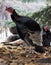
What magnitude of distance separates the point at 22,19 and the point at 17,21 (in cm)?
6

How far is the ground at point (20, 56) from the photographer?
167 cm

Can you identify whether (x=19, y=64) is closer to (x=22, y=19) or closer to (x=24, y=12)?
(x=22, y=19)

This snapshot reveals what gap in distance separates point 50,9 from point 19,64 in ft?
4.31

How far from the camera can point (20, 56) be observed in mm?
1919

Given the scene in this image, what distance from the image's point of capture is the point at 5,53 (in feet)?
6.61

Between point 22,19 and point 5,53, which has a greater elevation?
point 22,19

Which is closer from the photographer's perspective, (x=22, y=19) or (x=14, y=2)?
(x=22, y=19)

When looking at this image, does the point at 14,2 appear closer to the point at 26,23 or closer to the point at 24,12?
Answer: the point at 24,12

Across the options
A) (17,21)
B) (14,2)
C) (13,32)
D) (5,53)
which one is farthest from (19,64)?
(14,2)

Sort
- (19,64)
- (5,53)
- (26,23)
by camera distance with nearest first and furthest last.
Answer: (19,64) → (5,53) → (26,23)

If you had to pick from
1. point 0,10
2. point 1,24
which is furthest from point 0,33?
point 0,10

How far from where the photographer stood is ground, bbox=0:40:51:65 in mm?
1668

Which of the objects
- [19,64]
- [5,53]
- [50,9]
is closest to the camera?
[19,64]

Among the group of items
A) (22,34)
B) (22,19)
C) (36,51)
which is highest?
(22,19)
